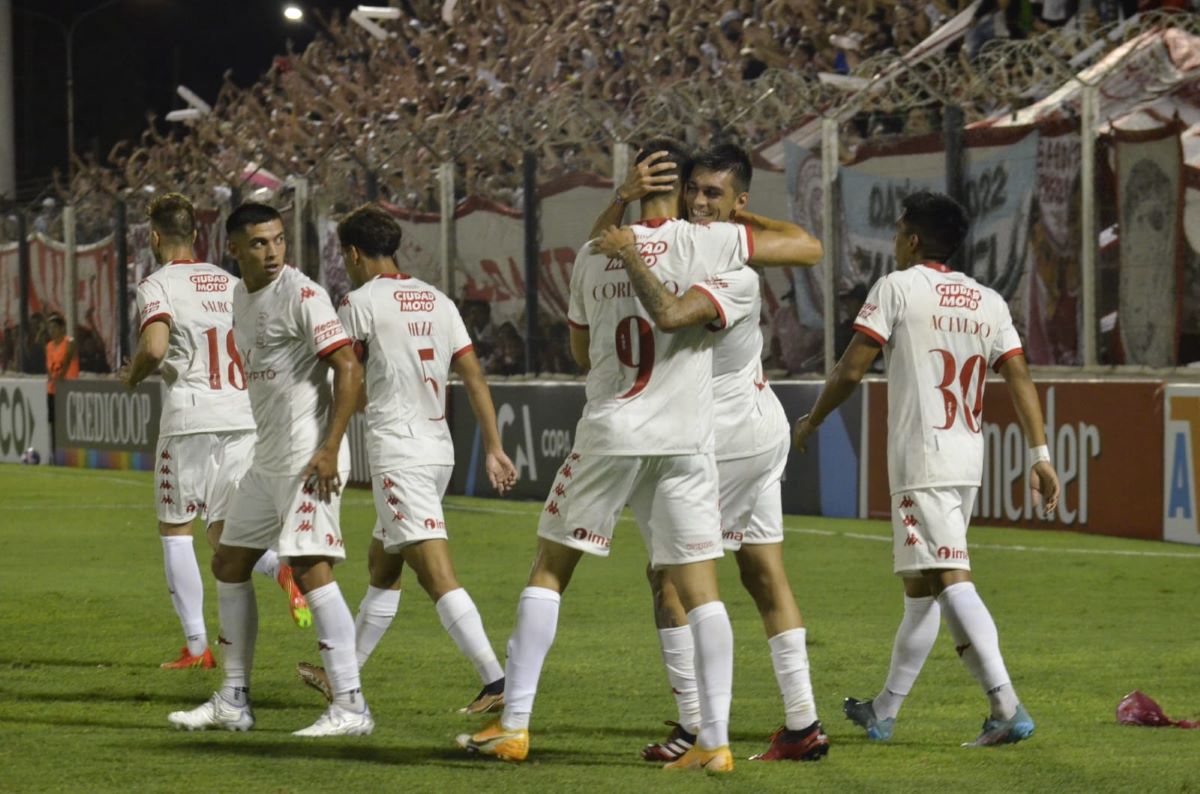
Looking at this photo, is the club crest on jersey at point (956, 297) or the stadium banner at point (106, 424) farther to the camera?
the stadium banner at point (106, 424)

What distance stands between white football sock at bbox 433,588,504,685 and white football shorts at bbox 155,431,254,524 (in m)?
1.97

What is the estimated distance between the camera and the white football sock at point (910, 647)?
21.8 feet

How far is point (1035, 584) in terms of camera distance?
38.1 ft

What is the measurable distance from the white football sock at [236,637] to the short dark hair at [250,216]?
1206 mm

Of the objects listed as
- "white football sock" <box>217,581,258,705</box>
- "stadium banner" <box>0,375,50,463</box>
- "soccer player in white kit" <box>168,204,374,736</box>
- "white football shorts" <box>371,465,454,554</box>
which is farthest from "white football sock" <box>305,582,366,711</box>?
"stadium banner" <box>0,375,50,463</box>

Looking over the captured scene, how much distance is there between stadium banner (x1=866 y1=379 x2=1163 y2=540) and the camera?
13688mm

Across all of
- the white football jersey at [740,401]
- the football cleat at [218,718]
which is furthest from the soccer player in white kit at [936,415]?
the football cleat at [218,718]

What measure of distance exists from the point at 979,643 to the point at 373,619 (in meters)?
2.30

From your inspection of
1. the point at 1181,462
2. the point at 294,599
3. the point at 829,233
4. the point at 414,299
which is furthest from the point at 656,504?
the point at 829,233

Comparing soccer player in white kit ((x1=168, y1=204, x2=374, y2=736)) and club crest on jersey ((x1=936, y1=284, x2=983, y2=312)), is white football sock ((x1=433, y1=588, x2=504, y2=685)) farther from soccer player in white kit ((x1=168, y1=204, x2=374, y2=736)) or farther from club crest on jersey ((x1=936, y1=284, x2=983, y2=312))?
club crest on jersey ((x1=936, y1=284, x2=983, y2=312))

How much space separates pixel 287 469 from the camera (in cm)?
679

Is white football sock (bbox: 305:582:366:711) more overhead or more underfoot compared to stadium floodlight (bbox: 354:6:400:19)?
more underfoot

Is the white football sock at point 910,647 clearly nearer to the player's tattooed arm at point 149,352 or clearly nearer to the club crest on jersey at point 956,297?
the club crest on jersey at point 956,297

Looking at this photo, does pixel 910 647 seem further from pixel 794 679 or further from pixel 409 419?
pixel 409 419
